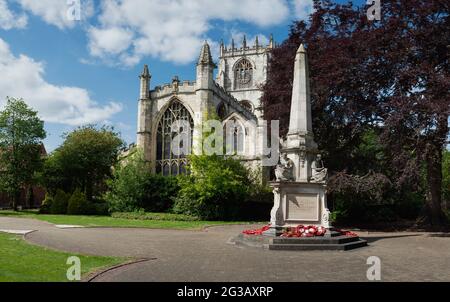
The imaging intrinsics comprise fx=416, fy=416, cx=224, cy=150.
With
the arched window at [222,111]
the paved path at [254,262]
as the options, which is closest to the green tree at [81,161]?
the arched window at [222,111]

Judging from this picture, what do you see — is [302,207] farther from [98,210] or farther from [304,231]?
[98,210]

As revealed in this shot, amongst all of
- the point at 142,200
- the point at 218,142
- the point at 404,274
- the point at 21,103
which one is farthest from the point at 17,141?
the point at 404,274

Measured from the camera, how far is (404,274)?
8.94 m

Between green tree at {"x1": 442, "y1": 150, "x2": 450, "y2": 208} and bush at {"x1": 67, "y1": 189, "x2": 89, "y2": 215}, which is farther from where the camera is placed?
green tree at {"x1": 442, "y1": 150, "x2": 450, "y2": 208}

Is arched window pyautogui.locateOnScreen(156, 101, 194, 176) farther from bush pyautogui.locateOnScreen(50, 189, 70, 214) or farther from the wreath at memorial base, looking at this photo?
the wreath at memorial base

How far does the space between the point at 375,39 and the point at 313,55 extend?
401 centimetres

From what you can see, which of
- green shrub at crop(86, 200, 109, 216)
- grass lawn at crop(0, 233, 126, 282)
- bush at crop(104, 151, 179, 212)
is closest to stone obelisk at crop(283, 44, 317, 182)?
grass lawn at crop(0, 233, 126, 282)

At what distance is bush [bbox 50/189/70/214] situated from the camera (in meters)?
37.2

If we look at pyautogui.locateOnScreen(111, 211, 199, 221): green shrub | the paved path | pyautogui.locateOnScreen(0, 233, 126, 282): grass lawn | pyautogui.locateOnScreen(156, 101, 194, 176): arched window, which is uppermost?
pyautogui.locateOnScreen(156, 101, 194, 176): arched window

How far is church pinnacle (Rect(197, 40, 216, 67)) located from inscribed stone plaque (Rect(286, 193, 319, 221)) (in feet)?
104

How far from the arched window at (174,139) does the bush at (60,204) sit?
1127 centimetres

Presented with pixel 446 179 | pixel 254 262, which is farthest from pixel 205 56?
pixel 254 262

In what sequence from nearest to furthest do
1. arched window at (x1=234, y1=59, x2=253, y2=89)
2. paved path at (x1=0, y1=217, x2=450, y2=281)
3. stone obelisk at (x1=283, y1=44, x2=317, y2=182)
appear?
paved path at (x1=0, y1=217, x2=450, y2=281) < stone obelisk at (x1=283, y1=44, x2=317, y2=182) < arched window at (x1=234, y1=59, x2=253, y2=89)

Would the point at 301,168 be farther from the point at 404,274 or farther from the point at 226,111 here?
the point at 226,111
